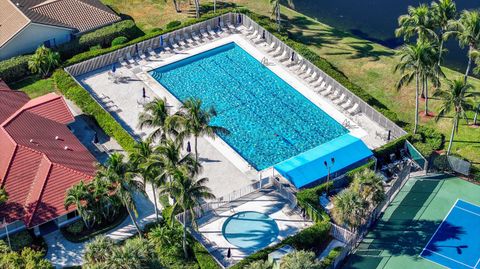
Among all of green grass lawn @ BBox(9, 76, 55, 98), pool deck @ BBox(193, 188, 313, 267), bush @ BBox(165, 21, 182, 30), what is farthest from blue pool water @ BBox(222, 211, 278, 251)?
bush @ BBox(165, 21, 182, 30)

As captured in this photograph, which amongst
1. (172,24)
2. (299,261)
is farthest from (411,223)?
(172,24)

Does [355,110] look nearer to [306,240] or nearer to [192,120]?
[306,240]

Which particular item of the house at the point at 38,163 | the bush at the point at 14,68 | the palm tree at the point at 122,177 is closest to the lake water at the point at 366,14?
the bush at the point at 14,68

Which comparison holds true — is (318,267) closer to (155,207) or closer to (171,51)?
(155,207)

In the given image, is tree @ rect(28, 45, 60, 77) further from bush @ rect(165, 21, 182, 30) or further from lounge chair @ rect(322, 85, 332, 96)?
lounge chair @ rect(322, 85, 332, 96)

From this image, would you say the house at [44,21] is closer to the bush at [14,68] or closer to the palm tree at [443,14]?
the bush at [14,68]
